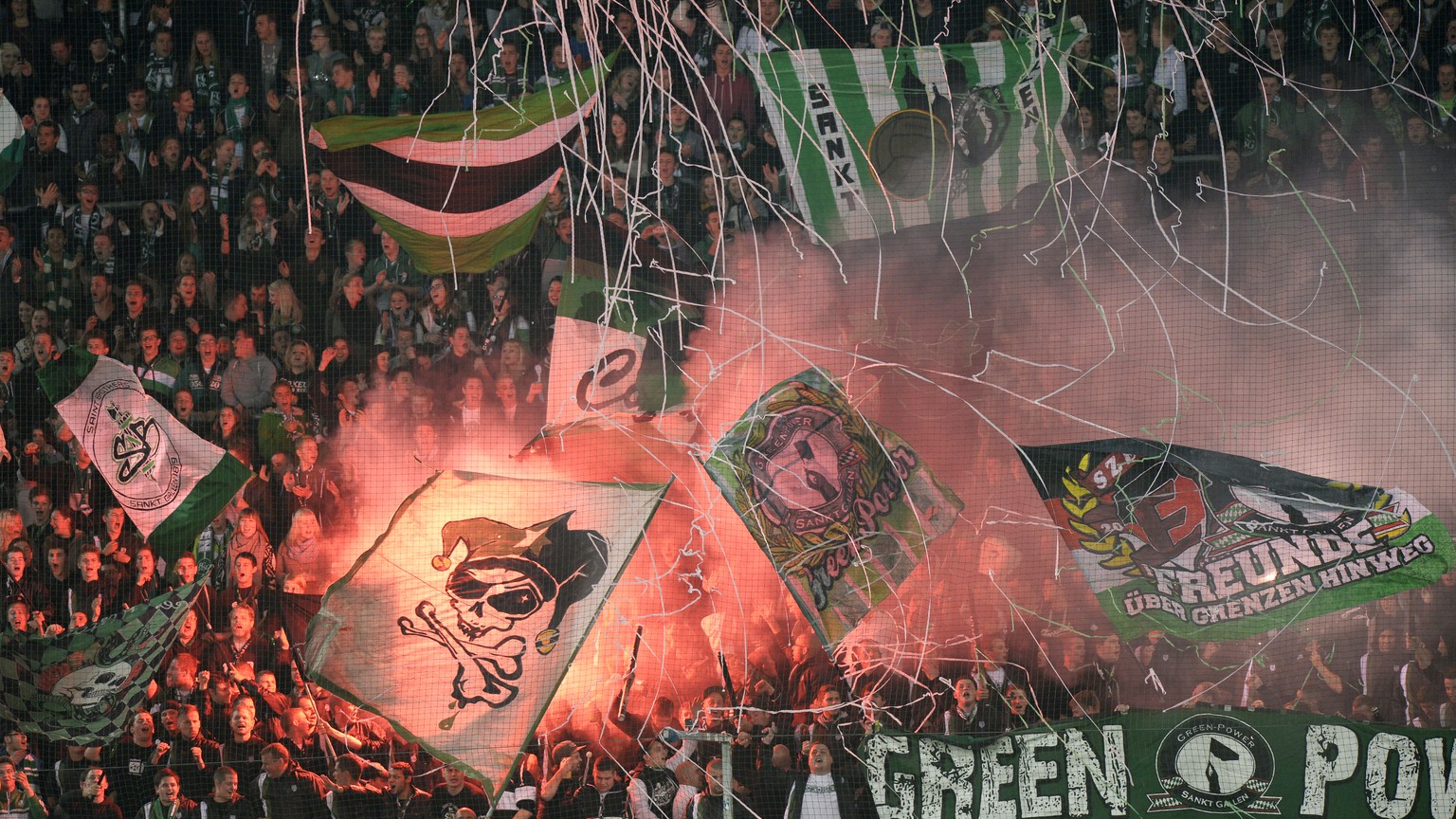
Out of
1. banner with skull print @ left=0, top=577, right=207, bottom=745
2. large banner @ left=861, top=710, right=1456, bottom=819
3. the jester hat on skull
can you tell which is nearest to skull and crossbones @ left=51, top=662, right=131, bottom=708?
banner with skull print @ left=0, top=577, right=207, bottom=745

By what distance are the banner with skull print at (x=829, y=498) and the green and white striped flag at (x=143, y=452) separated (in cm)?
176

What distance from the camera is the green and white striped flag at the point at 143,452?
4.22m

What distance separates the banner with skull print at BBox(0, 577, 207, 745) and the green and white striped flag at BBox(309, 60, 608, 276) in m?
1.43

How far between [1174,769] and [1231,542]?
0.75 metres

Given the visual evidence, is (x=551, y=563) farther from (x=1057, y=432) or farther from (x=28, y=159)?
(x=28, y=159)

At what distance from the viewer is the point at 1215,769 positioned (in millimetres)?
3879

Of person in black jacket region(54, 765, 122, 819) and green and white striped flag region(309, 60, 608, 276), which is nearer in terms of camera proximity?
person in black jacket region(54, 765, 122, 819)

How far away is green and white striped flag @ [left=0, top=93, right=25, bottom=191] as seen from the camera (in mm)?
4328

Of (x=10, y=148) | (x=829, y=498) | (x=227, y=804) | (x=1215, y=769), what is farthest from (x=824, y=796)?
(x=10, y=148)

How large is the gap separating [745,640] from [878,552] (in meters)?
0.54

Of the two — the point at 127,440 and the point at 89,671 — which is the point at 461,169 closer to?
the point at 127,440

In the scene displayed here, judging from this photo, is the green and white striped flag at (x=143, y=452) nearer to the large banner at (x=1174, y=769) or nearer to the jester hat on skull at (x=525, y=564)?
the jester hat on skull at (x=525, y=564)

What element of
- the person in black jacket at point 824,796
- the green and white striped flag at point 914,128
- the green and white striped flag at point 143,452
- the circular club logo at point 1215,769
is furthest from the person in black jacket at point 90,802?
the circular club logo at point 1215,769

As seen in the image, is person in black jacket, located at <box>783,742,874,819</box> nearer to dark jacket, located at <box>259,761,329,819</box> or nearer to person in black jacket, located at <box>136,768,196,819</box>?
dark jacket, located at <box>259,761,329,819</box>
